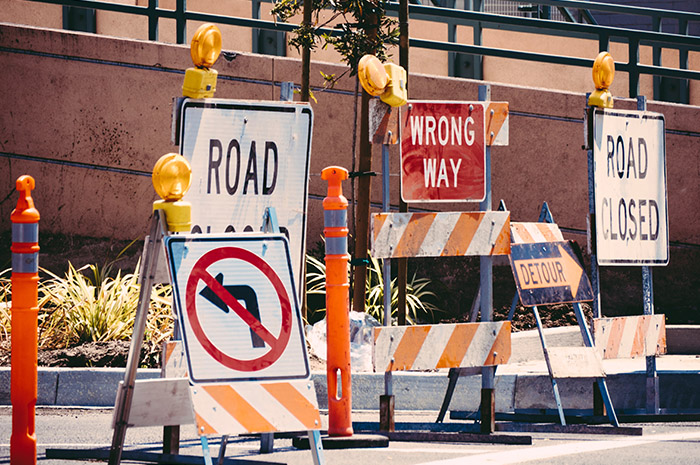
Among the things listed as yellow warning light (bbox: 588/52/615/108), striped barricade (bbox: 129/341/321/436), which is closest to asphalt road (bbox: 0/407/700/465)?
striped barricade (bbox: 129/341/321/436)

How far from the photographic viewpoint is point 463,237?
747 centimetres

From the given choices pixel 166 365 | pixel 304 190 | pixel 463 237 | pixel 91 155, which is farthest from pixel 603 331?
pixel 91 155

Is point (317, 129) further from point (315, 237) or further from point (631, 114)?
point (631, 114)

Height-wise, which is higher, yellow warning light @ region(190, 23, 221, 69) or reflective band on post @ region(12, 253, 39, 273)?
yellow warning light @ region(190, 23, 221, 69)

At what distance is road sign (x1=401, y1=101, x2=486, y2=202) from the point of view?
7539mm

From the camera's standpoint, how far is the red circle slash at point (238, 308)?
5.19 m

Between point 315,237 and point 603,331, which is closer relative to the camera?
point 603,331

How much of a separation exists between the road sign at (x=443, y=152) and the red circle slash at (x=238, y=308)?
89.8 inches

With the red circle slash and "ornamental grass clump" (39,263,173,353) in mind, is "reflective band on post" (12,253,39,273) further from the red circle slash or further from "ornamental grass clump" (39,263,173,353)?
"ornamental grass clump" (39,263,173,353)

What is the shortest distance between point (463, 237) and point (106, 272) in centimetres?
600

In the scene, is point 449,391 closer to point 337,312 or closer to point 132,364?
point 337,312

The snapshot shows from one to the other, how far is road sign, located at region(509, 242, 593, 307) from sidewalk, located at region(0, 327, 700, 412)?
3.40 ft

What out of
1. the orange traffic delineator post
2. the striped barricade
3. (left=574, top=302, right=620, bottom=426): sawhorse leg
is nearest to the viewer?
the striped barricade

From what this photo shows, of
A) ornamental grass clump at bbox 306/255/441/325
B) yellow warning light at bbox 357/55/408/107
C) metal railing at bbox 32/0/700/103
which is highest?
metal railing at bbox 32/0/700/103
